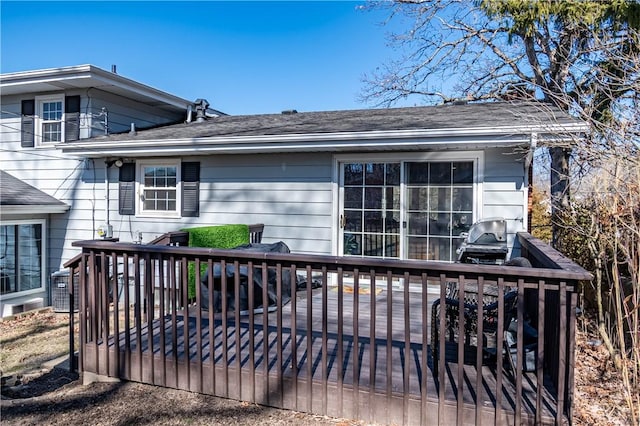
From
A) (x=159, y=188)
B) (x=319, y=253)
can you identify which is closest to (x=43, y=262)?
(x=159, y=188)

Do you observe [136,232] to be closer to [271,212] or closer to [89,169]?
[89,169]

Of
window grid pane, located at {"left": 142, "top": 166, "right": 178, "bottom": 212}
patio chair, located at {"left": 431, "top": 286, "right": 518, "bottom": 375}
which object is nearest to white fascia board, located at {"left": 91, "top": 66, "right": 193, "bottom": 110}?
window grid pane, located at {"left": 142, "top": 166, "right": 178, "bottom": 212}

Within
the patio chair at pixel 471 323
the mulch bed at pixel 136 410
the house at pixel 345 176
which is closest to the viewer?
the mulch bed at pixel 136 410

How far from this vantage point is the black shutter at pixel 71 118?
7.95 metres

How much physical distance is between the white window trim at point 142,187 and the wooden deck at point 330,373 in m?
3.88

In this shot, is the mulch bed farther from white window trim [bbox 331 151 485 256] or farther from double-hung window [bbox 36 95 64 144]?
double-hung window [bbox 36 95 64 144]

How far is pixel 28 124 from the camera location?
8281 millimetres

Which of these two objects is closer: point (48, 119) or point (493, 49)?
point (48, 119)

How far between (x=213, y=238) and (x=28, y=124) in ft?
17.9

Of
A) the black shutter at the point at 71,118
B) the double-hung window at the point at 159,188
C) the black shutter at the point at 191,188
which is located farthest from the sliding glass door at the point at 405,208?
the black shutter at the point at 71,118

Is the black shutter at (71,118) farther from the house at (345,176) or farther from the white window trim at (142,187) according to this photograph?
the white window trim at (142,187)

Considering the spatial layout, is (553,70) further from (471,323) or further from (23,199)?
(23,199)

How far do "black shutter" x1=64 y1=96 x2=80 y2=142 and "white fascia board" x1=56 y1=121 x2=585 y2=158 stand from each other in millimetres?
782

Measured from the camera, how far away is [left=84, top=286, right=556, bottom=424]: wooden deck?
2.44 meters
